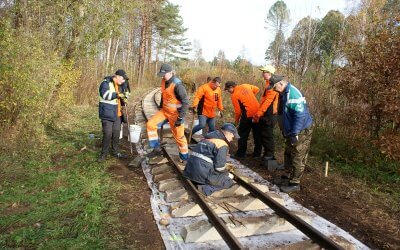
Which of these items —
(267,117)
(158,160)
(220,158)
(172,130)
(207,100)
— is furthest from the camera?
(207,100)

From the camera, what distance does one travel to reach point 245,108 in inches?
323

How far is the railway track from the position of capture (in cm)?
430

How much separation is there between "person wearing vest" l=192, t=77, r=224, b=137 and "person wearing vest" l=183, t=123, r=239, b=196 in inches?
125

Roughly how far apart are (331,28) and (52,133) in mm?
23063

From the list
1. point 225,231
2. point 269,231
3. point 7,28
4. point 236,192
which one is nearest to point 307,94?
point 236,192

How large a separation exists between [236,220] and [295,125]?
2.32m

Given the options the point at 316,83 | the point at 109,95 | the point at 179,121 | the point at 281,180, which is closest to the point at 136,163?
the point at 179,121

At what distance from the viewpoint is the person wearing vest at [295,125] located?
621cm

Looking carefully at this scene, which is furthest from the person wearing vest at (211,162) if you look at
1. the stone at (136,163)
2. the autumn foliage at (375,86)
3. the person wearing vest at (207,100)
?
the autumn foliage at (375,86)

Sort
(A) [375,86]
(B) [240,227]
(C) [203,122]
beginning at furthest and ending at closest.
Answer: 1. (C) [203,122]
2. (A) [375,86]
3. (B) [240,227]

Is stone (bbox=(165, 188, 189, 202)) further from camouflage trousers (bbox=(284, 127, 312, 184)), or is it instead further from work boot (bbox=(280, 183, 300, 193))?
camouflage trousers (bbox=(284, 127, 312, 184))

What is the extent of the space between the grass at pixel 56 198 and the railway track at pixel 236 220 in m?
0.86

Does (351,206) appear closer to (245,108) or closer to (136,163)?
(245,108)

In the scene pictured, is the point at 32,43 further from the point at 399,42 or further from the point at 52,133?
the point at 399,42
